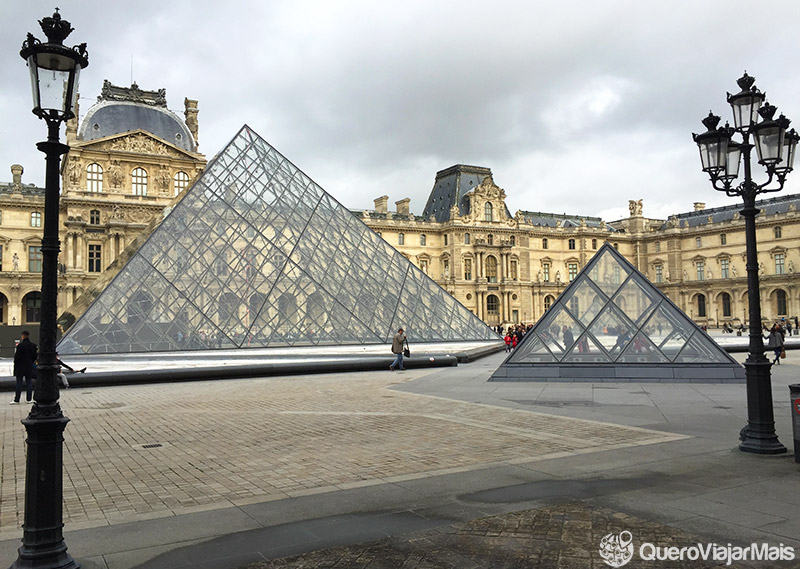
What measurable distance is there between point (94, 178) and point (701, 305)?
61.1m

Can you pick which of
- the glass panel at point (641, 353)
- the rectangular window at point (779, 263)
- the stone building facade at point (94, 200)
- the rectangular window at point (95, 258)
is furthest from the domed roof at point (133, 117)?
the rectangular window at point (779, 263)

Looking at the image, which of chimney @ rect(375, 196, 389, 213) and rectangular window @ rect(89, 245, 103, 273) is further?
chimney @ rect(375, 196, 389, 213)

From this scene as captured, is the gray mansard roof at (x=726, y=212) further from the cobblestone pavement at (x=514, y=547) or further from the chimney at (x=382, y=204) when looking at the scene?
the cobblestone pavement at (x=514, y=547)

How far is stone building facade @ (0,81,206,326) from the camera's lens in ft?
158

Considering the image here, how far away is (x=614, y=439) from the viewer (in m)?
7.37

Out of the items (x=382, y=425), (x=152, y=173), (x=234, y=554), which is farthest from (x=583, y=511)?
(x=152, y=173)

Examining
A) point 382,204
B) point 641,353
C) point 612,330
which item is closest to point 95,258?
point 382,204

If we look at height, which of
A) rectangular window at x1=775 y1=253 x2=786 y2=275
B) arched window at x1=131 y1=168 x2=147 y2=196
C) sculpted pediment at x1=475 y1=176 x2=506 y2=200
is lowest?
rectangular window at x1=775 y1=253 x2=786 y2=275

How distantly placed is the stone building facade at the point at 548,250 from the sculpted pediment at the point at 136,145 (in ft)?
66.5

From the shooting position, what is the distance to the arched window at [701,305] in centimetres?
7056

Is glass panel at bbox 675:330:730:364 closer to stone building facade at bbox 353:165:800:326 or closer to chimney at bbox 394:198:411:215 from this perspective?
stone building facade at bbox 353:165:800:326

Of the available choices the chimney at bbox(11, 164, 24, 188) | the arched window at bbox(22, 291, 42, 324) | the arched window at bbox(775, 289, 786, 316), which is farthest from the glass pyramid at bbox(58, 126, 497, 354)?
the arched window at bbox(775, 289, 786, 316)

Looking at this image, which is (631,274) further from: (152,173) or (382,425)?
(152,173)

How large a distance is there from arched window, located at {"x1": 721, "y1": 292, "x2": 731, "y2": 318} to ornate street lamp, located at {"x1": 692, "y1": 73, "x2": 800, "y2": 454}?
221 ft
